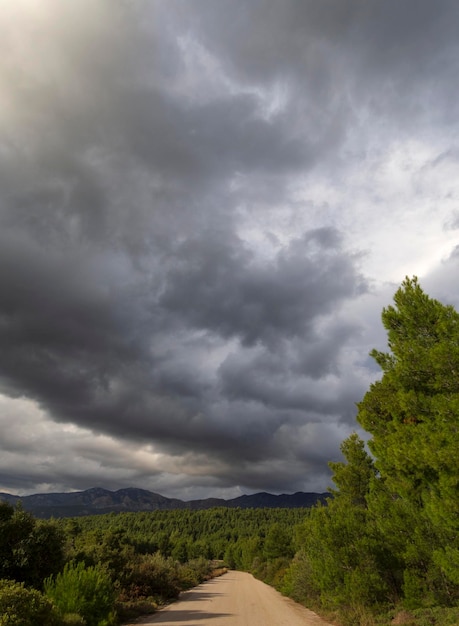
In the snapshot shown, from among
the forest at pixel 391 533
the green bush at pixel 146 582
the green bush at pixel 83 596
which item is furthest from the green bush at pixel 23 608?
the green bush at pixel 146 582

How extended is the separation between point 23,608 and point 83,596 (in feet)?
13.1

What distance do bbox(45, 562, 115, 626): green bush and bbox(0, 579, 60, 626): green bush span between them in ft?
5.72

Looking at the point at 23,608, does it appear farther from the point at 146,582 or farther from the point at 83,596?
the point at 146,582

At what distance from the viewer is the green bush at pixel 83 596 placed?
12836mm

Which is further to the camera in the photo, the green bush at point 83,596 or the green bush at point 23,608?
the green bush at point 83,596

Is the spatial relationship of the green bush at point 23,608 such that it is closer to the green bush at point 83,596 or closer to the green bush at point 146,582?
the green bush at point 83,596

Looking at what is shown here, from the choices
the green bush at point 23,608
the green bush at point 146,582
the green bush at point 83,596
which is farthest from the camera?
the green bush at point 146,582

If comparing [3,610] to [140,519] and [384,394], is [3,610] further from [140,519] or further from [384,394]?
[140,519]

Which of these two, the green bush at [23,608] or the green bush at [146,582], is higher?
the green bush at [23,608]

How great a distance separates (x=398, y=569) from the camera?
648 inches

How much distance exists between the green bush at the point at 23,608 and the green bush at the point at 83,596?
1.74 m

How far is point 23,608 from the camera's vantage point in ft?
32.2

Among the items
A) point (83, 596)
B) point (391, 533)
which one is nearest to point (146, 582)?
point (83, 596)

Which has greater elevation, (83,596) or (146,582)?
(83,596)
